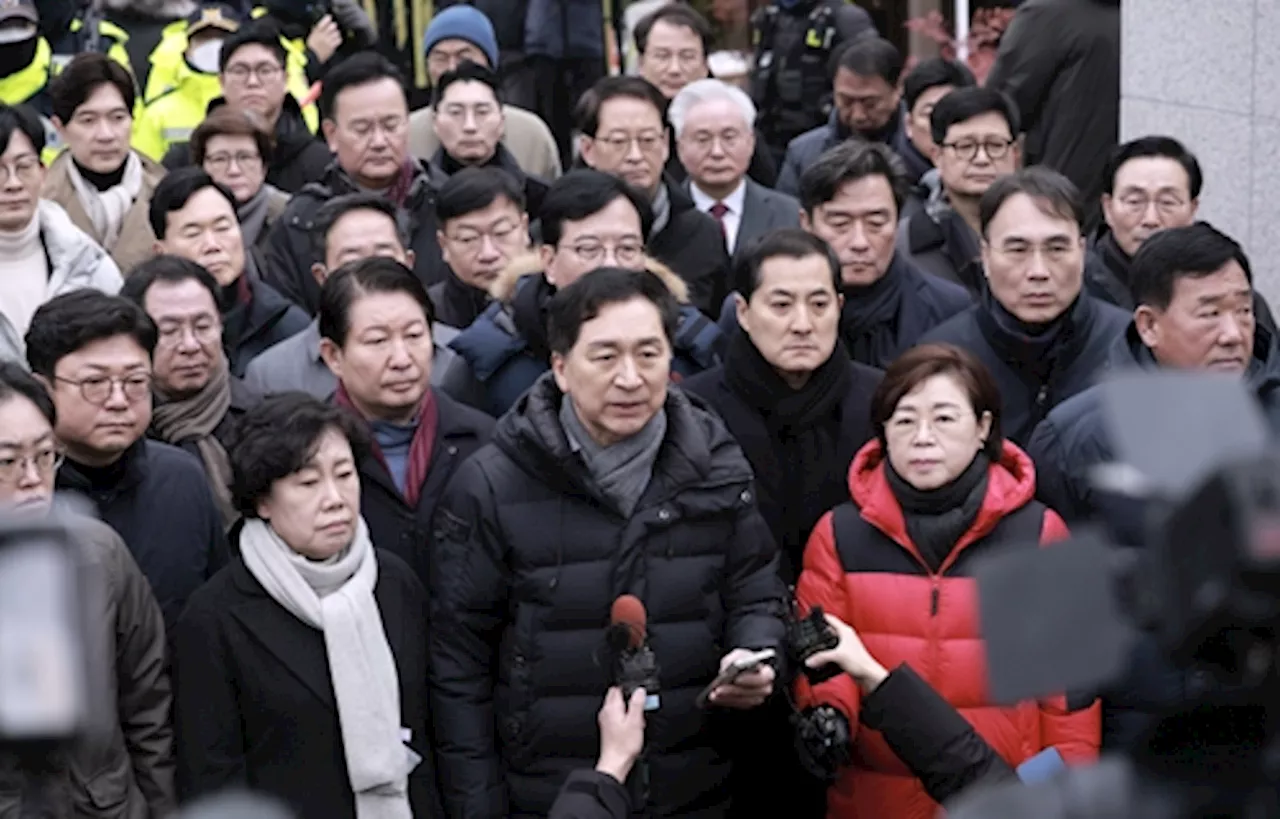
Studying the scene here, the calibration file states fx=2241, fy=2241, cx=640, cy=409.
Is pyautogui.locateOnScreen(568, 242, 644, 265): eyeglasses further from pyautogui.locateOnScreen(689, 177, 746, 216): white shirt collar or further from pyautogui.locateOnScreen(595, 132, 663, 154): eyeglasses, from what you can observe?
pyautogui.locateOnScreen(689, 177, 746, 216): white shirt collar

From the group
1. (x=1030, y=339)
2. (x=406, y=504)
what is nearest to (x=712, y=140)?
(x=1030, y=339)

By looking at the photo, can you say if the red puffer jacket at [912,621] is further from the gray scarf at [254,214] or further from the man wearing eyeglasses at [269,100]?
the man wearing eyeglasses at [269,100]

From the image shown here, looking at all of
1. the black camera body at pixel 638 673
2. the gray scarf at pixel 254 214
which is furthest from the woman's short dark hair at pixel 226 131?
the black camera body at pixel 638 673

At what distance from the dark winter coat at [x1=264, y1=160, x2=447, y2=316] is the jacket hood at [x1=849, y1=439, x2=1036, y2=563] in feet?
8.30

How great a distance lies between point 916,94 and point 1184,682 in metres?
6.73

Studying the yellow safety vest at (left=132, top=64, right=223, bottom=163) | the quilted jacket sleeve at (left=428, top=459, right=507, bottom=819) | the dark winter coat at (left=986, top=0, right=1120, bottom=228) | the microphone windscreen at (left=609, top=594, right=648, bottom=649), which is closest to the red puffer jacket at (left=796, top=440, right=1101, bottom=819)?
the microphone windscreen at (left=609, top=594, right=648, bottom=649)

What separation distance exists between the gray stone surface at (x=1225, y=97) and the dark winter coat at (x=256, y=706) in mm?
4180

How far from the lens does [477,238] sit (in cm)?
664

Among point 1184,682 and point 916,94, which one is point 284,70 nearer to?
point 916,94

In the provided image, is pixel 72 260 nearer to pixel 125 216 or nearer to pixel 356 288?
pixel 125 216

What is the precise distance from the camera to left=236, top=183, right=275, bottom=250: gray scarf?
24.4 ft

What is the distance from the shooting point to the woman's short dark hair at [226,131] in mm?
7594

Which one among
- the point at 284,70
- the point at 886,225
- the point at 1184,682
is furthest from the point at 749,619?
the point at 284,70

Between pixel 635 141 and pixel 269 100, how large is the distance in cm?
178
